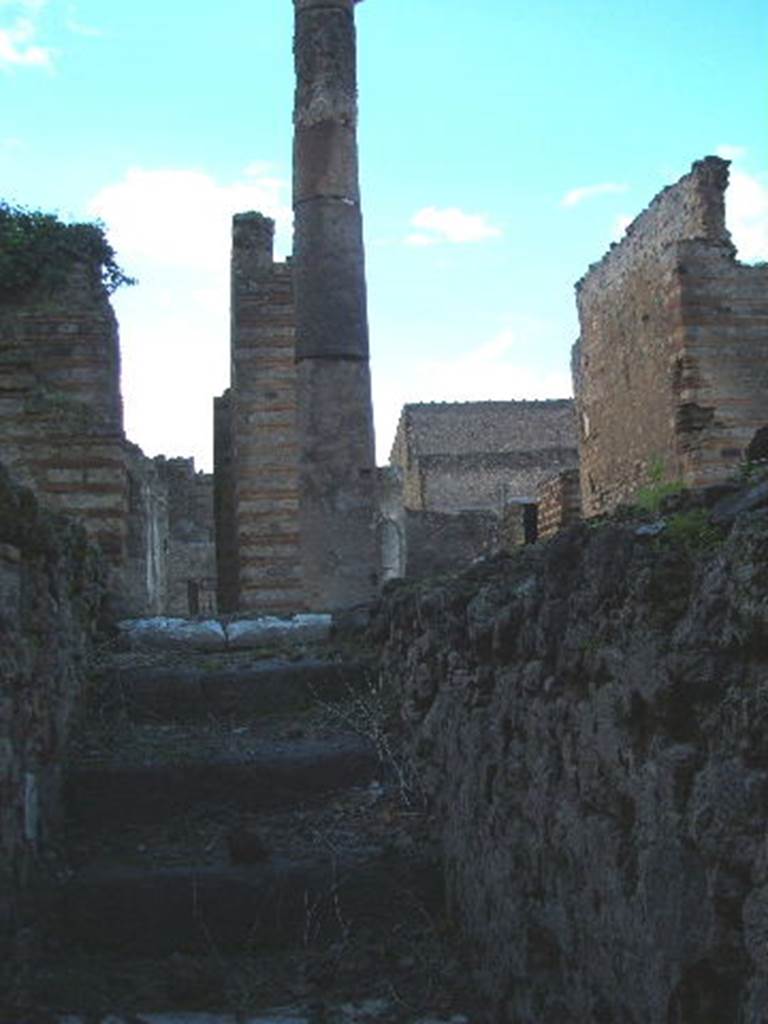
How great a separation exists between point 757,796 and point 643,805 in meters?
0.51

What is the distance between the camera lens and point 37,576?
4469 millimetres

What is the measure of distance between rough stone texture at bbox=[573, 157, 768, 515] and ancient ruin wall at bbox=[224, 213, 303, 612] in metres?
3.12

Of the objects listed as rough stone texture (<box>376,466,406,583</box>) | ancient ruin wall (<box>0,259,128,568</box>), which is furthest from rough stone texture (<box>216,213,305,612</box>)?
rough stone texture (<box>376,466,406,583</box>)

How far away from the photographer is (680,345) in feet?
36.2

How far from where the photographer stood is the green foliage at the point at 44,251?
951cm

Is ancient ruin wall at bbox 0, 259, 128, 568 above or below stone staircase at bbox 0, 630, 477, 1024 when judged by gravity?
above

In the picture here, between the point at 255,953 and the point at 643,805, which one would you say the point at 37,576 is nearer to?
the point at 255,953

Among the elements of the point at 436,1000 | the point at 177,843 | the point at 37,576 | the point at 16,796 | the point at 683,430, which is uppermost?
the point at 683,430

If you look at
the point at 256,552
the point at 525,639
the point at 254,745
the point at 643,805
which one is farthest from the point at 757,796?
the point at 256,552

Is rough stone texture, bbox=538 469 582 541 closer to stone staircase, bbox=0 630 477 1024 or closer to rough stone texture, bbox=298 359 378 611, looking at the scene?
rough stone texture, bbox=298 359 378 611

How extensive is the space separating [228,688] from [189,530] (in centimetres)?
1636

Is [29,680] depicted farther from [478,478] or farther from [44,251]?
[478,478]

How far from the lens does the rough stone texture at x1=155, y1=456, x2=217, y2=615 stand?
21.9 m

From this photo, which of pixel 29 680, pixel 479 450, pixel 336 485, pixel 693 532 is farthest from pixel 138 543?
pixel 479 450
